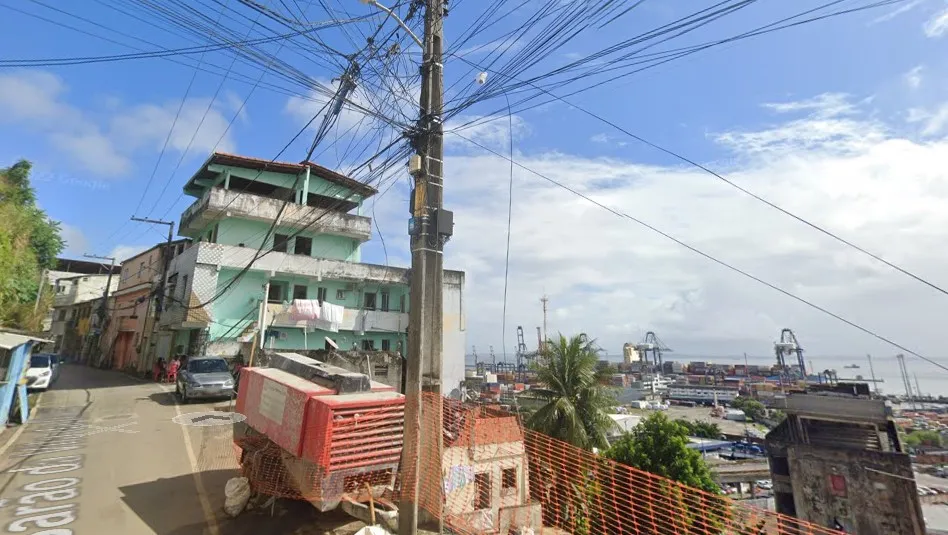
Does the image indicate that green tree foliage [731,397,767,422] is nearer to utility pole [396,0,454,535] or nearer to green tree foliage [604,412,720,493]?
green tree foliage [604,412,720,493]

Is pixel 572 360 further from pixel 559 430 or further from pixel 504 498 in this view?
pixel 504 498

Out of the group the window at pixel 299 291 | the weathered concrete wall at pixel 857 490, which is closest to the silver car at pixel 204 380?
the window at pixel 299 291

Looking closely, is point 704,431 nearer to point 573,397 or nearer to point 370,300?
point 573,397

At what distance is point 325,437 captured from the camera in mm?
5215

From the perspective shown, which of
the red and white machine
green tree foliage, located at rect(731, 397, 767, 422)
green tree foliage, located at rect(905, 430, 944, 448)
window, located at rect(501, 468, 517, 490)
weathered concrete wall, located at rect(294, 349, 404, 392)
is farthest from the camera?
green tree foliage, located at rect(731, 397, 767, 422)

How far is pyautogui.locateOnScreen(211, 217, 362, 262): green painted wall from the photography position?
79.1 ft

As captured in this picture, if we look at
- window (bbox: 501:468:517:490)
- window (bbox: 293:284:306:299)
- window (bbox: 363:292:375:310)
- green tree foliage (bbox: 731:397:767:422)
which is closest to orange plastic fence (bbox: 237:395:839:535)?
window (bbox: 501:468:517:490)

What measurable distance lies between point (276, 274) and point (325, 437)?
845 inches

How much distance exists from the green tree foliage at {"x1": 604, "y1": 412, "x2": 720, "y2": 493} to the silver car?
614 inches

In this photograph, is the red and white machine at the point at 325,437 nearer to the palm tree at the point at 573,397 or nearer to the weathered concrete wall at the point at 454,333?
the palm tree at the point at 573,397

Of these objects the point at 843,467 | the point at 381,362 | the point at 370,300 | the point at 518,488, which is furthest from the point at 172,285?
the point at 843,467

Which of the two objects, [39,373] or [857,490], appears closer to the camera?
[39,373]

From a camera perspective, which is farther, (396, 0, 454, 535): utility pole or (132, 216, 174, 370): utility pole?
(132, 216, 174, 370): utility pole

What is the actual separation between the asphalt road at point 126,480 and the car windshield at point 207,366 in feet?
7.24
